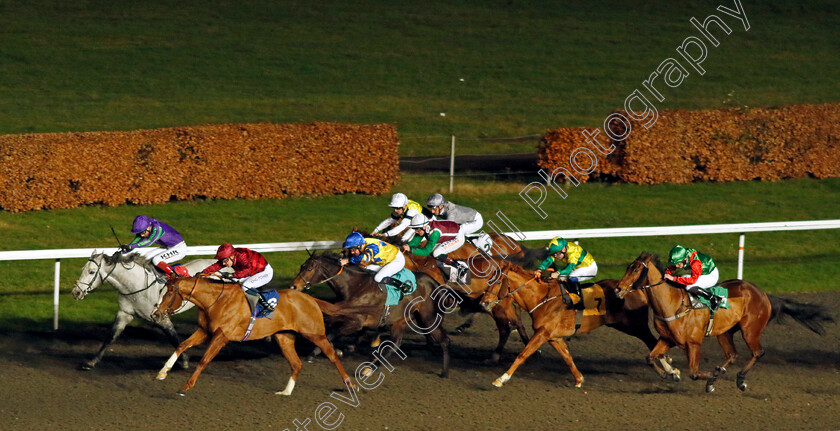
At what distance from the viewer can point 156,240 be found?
928 cm

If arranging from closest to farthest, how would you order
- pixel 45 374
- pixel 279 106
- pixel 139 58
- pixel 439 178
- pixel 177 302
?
pixel 177 302
pixel 45 374
pixel 439 178
pixel 279 106
pixel 139 58

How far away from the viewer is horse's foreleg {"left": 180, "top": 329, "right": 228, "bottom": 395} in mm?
7660

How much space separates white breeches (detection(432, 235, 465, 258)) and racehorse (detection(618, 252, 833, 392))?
225 cm

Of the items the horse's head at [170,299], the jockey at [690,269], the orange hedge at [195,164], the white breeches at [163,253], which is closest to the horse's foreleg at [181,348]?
the horse's head at [170,299]

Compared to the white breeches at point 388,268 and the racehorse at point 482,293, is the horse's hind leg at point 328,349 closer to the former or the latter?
the white breeches at point 388,268

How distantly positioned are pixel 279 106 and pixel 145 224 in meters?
11.1

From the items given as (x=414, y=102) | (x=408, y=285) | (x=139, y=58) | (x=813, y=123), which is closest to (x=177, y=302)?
(x=408, y=285)

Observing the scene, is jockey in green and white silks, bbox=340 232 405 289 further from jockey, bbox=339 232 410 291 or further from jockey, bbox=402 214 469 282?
jockey, bbox=402 214 469 282

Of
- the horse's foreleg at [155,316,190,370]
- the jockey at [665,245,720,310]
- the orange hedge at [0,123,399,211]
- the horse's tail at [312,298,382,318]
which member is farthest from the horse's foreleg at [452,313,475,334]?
the orange hedge at [0,123,399,211]

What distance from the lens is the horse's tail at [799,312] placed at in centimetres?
859

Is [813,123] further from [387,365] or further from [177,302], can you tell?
[177,302]

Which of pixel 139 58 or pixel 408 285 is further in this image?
pixel 139 58

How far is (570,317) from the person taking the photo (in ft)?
27.7

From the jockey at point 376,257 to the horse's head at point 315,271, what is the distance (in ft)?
0.33
